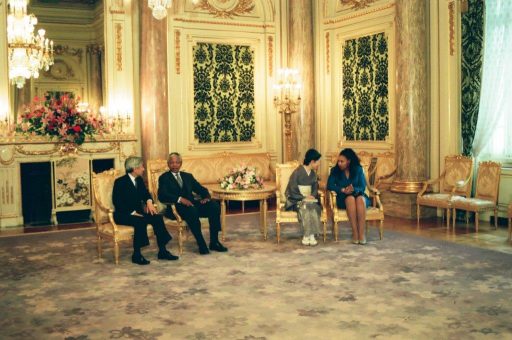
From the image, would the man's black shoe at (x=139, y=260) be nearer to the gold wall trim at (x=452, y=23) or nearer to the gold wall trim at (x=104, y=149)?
the gold wall trim at (x=104, y=149)

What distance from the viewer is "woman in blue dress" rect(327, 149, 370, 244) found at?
7.68 m

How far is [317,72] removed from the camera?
11695mm

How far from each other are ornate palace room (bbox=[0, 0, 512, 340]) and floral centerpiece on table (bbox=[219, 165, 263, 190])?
26 mm

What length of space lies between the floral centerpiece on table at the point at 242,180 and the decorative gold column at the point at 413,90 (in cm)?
255

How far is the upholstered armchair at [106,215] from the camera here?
684cm

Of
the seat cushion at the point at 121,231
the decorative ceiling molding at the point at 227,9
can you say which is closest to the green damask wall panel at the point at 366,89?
the decorative ceiling molding at the point at 227,9

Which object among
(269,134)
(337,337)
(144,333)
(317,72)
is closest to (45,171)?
(269,134)

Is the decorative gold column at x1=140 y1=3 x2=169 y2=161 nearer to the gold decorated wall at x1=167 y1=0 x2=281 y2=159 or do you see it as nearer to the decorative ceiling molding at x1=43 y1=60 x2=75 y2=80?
the gold decorated wall at x1=167 y1=0 x2=281 y2=159

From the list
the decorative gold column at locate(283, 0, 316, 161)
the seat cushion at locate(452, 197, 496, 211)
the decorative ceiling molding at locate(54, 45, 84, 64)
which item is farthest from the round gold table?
the decorative ceiling molding at locate(54, 45, 84, 64)

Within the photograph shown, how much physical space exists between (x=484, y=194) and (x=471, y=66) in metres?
1.73

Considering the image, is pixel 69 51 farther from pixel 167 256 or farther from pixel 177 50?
pixel 167 256

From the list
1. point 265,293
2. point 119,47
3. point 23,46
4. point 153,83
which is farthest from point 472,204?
point 23,46

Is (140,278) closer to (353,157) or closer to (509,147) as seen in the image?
(353,157)

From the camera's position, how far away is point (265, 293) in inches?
220
